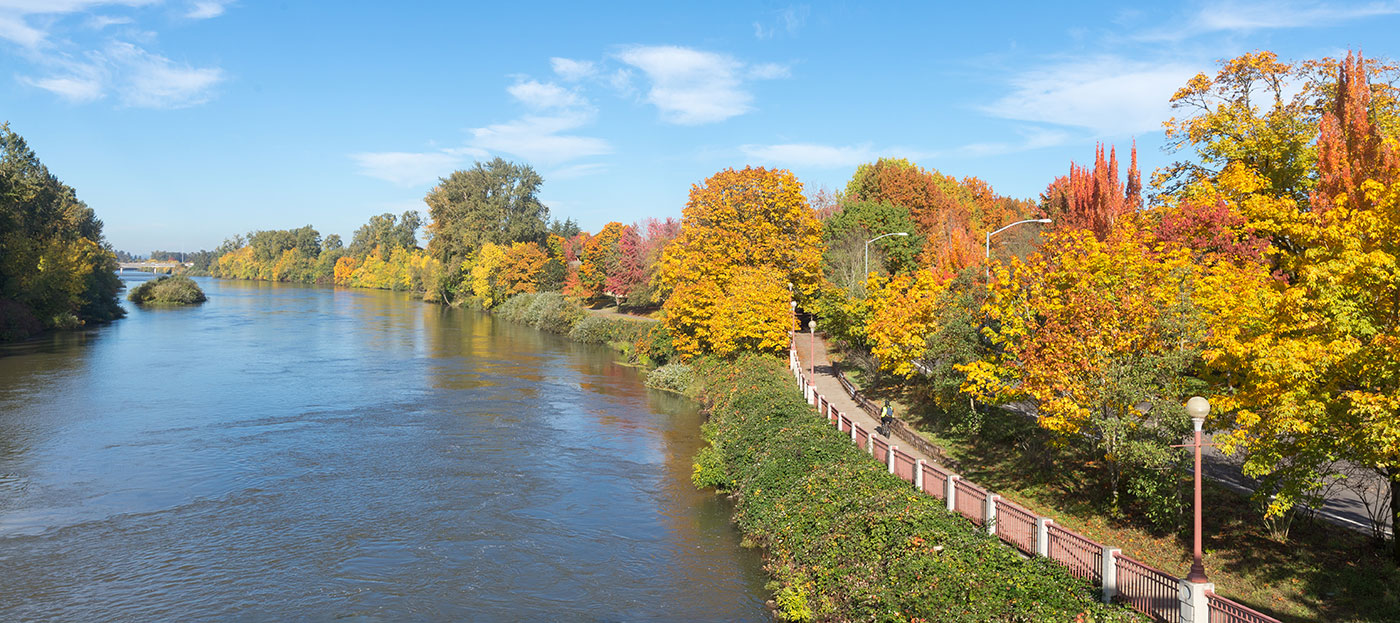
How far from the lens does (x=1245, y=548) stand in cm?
1642

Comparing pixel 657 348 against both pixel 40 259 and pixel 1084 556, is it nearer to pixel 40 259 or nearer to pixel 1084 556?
pixel 1084 556

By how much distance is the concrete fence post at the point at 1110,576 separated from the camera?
12750 millimetres

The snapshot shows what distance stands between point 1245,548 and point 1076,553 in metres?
5.46

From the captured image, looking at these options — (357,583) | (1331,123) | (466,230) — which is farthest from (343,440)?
(466,230)

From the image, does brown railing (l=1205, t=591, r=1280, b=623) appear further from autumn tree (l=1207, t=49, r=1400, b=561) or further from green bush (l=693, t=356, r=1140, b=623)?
autumn tree (l=1207, t=49, r=1400, b=561)

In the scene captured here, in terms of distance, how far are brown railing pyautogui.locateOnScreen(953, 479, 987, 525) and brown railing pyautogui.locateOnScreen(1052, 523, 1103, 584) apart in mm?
2269

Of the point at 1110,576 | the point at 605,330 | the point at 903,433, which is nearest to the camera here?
the point at 1110,576

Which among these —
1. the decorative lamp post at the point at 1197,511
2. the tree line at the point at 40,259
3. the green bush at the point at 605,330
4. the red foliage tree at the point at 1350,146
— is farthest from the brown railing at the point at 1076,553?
the tree line at the point at 40,259

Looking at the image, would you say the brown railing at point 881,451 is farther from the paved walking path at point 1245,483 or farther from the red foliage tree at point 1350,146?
the red foliage tree at point 1350,146

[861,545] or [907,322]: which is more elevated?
[907,322]

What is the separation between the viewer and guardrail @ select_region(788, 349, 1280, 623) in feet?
36.2

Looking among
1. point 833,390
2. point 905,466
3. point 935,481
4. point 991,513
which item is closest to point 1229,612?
point 991,513

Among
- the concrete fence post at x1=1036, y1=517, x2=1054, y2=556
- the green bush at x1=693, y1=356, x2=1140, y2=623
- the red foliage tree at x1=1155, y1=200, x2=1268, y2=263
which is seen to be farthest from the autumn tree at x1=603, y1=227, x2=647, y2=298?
the concrete fence post at x1=1036, y1=517, x2=1054, y2=556

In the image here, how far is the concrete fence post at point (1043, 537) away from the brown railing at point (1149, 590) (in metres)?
1.47
